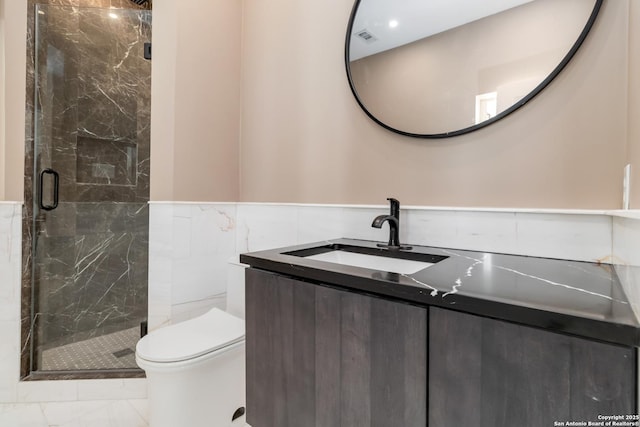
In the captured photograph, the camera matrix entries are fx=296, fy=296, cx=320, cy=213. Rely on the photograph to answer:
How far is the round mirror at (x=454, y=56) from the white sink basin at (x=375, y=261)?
0.51 meters

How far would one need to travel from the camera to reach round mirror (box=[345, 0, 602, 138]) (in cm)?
94

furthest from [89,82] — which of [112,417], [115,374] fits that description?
[112,417]

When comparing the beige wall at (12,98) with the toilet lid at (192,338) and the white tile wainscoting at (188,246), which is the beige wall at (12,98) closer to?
the white tile wainscoting at (188,246)

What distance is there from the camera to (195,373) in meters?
1.22

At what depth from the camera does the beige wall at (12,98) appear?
1632 mm

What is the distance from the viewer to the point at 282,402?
2.66ft

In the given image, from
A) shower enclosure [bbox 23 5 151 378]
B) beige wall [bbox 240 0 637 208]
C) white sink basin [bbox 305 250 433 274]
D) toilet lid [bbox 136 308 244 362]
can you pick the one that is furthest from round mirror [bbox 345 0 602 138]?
shower enclosure [bbox 23 5 151 378]

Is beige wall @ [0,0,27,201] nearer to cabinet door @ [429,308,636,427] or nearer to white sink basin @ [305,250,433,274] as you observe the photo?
white sink basin @ [305,250,433,274]

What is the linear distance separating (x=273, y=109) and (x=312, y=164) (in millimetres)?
456

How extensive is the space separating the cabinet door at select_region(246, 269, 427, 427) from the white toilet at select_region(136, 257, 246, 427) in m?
0.44

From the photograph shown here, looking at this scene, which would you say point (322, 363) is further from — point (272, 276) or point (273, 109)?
point (273, 109)

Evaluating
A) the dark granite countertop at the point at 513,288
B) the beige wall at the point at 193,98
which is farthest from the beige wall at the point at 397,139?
the dark granite countertop at the point at 513,288

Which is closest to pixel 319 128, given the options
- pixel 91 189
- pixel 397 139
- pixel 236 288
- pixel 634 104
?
pixel 397 139

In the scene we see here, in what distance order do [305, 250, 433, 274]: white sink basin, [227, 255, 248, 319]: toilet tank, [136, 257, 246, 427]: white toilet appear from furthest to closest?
1. [227, 255, 248, 319]: toilet tank
2. [136, 257, 246, 427]: white toilet
3. [305, 250, 433, 274]: white sink basin
